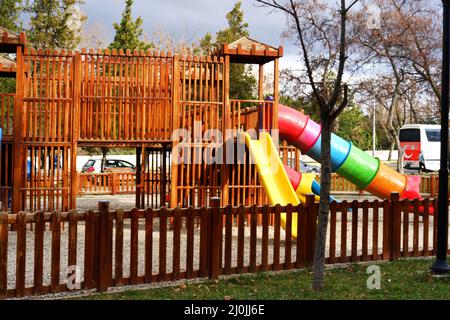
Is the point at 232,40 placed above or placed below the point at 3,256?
above

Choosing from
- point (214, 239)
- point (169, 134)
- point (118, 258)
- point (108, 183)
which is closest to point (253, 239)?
point (214, 239)

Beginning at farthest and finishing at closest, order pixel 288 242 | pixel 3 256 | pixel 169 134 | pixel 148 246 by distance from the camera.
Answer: pixel 169 134 < pixel 288 242 < pixel 148 246 < pixel 3 256

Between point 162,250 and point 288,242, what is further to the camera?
point 288,242

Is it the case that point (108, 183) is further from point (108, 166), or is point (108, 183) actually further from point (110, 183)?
point (108, 166)

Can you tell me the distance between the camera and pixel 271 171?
40.5 ft

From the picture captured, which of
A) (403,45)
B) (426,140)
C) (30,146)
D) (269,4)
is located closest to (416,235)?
(269,4)

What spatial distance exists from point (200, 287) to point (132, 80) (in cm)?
750

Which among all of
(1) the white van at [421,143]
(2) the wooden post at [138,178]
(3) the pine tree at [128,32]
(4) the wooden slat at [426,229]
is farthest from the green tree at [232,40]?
(4) the wooden slat at [426,229]

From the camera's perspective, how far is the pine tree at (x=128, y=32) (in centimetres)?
3797

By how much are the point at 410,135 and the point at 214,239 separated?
1523 inches

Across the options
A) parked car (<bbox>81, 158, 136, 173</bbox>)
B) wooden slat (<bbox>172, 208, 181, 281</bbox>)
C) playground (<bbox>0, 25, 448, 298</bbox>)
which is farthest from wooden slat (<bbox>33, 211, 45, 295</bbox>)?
parked car (<bbox>81, 158, 136, 173</bbox>)

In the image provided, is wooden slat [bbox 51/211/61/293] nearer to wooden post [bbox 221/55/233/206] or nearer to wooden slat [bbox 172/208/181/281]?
wooden slat [bbox 172/208/181/281]

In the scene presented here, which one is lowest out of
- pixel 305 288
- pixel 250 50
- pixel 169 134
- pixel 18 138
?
pixel 305 288

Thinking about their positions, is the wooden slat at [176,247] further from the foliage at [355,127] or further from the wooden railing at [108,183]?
the foliage at [355,127]
